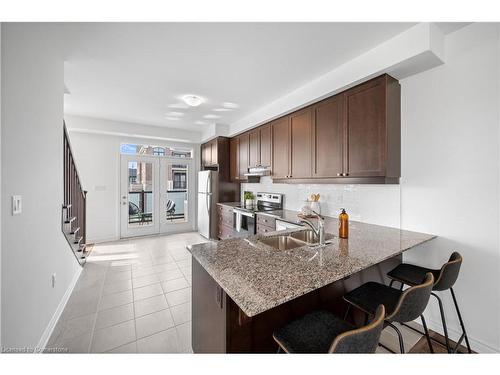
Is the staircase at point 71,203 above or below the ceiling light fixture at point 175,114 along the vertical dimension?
below

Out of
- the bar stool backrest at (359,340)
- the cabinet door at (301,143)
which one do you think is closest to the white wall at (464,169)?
the cabinet door at (301,143)

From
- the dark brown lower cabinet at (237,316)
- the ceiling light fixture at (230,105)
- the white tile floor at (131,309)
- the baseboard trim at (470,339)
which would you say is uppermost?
the ceiling light fixture at (230,105)

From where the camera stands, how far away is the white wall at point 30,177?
1.28 meters

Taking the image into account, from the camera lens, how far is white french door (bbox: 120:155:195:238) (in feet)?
16.3

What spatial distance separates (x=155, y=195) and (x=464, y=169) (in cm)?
548

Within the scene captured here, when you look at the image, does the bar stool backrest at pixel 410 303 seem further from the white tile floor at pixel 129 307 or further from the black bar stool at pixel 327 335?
the white tile floor at pixel 129 307

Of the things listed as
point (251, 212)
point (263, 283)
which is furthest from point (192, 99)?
point (263, 283)

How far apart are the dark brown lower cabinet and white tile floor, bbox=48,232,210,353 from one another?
0.49 meters

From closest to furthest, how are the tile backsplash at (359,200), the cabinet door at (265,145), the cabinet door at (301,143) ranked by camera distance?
1. the tile backsplash at (359,200)
2. the cabinet door at (301,143)
3. the cabinet door at (265,145)

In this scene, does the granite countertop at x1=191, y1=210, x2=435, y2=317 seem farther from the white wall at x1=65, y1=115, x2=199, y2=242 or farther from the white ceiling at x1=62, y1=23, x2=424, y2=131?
the white wall at x1=65, y1=115, x2=199, y2=242

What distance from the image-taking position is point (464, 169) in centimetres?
171

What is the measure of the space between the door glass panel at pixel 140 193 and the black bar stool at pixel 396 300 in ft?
16.2
